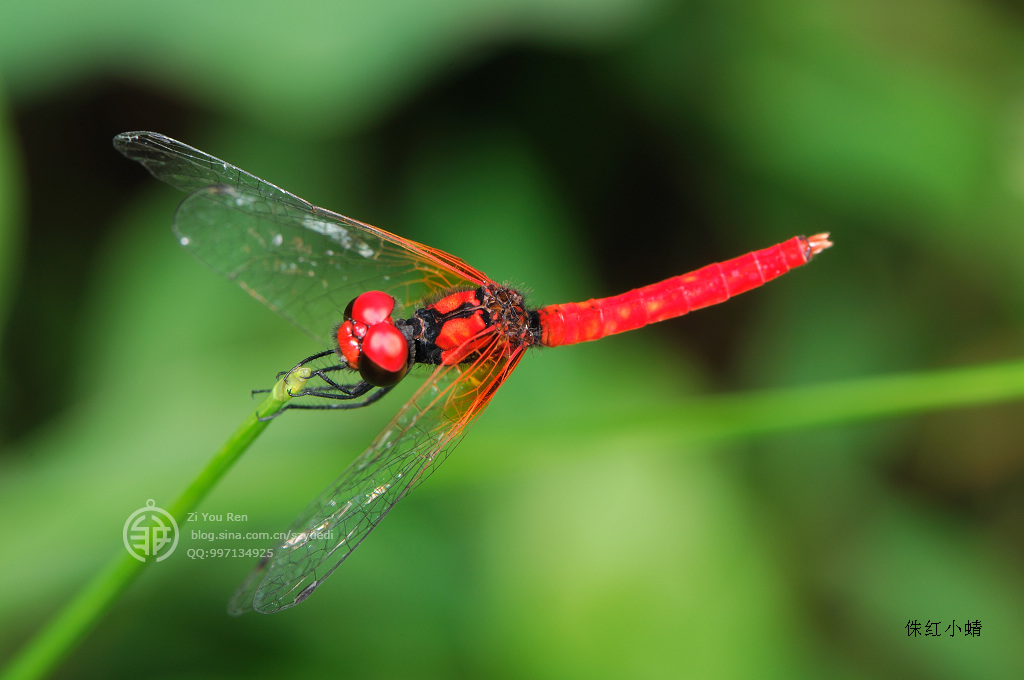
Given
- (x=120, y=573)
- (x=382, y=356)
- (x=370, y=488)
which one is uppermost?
(x=382, y=356)

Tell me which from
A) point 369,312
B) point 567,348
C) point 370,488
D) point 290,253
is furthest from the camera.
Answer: point 567,348

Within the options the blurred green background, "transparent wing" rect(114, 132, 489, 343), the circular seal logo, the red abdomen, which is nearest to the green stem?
the circular seal logo

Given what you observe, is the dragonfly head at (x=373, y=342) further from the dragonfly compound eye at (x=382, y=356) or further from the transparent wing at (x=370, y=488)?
the transparent wing at (x=370, y=488)

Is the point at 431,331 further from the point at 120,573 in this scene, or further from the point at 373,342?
the point at 120,573

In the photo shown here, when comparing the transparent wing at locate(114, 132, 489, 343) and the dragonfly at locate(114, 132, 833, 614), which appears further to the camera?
the transparent wing at locate(114, 132, 489, 343)

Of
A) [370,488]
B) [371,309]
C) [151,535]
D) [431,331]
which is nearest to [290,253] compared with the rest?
[371,309]

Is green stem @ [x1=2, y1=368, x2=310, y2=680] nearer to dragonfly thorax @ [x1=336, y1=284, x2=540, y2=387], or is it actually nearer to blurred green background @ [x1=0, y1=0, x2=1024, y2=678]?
dragonfly thorax @ [x1=336, y1=284, x2=540, y2=387]

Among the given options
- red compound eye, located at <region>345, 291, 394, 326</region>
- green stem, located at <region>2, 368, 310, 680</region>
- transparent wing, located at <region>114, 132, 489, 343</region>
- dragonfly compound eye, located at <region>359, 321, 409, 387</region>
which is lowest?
green stem, located at <region>2, 368, 310, 680</region>

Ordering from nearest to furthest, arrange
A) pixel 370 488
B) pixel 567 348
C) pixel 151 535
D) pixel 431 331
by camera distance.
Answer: pixel 151 535 → pixel 370 488 → pixel 431 331 → pixel 567 348

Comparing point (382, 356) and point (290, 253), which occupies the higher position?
point (290, 253)
